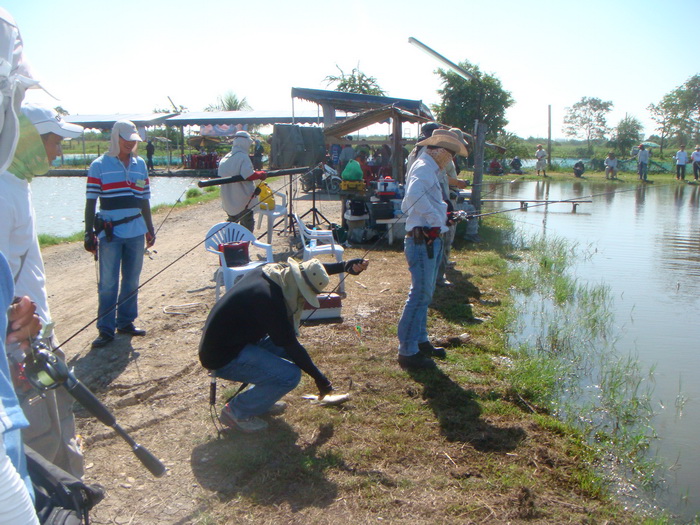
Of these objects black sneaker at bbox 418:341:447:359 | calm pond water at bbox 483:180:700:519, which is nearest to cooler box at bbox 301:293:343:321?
black sneaker at bbox 418:341:447:359

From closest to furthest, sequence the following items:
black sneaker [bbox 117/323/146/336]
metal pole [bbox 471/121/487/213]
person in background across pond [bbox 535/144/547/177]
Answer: black sneaker [bbox 117/323/146/336]
metal pole [bbox 471/121/487/213]
person in background across pond [bbox 535/144/547/177]

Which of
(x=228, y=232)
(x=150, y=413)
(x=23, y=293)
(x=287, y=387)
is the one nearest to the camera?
(x=23, y=293)

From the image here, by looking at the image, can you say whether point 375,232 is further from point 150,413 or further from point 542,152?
point 542,152

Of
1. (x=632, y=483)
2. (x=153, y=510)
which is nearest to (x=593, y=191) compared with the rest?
(x=632, y=483)

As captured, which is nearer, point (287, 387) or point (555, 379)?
point (287, 387)

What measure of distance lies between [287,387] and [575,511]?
5.99 ft

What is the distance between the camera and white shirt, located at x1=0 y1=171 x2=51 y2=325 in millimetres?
2588

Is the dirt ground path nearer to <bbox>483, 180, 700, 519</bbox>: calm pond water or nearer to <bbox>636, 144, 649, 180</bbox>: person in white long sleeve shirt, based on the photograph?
<bbox>483, 180, 700, 519</bbox>: calm pond water

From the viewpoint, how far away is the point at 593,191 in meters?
22.1

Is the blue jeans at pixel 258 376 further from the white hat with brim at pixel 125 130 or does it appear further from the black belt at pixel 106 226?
→ the white hat with brim at pixel 125 130

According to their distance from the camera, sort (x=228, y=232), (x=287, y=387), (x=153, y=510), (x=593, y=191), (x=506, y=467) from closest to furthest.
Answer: (x=153, y=510), (x=506, y=467), (x=287, y=387), (x=228, y=232), (x=593, y=191)

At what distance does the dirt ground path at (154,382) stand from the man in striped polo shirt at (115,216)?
0.43m

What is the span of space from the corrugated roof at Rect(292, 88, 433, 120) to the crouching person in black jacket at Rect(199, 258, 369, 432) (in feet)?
46.4

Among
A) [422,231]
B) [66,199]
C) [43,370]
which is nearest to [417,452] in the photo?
[422,231]
